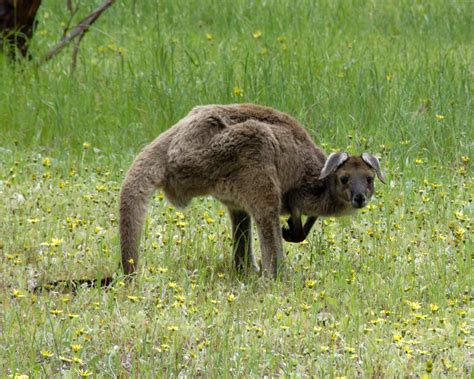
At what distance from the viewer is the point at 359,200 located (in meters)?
6.86

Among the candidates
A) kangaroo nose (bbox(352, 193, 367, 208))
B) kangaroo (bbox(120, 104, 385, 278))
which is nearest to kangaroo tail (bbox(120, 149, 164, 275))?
kangaroo (bbox(120, 104, 385, 278))

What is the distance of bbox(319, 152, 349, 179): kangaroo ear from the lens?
22.5 ft

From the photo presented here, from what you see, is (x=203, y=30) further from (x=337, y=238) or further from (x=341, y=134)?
(x=337, y=238)

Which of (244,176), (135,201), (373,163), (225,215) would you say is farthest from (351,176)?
(135,201)

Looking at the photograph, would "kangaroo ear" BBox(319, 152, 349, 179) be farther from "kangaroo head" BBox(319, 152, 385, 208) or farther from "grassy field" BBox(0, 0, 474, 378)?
"grassy field" BBox(0, 0, 474, 378)

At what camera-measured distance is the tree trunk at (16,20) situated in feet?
34.7

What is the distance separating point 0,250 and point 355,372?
8.87 feet

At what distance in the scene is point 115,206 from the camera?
25.8 feet

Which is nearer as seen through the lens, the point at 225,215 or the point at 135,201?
the point at 135,201

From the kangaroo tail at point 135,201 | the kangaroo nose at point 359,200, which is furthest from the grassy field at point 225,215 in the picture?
the kangaroo nose at point 359,200

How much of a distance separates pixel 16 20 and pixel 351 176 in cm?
493

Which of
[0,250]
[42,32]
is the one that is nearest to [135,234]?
[0,250]

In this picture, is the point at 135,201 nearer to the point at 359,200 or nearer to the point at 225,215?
the point at 359,200

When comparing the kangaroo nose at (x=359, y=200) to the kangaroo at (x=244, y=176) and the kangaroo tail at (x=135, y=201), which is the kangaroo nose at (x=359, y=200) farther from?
the kangaroo tail at (x=135, y=201)
